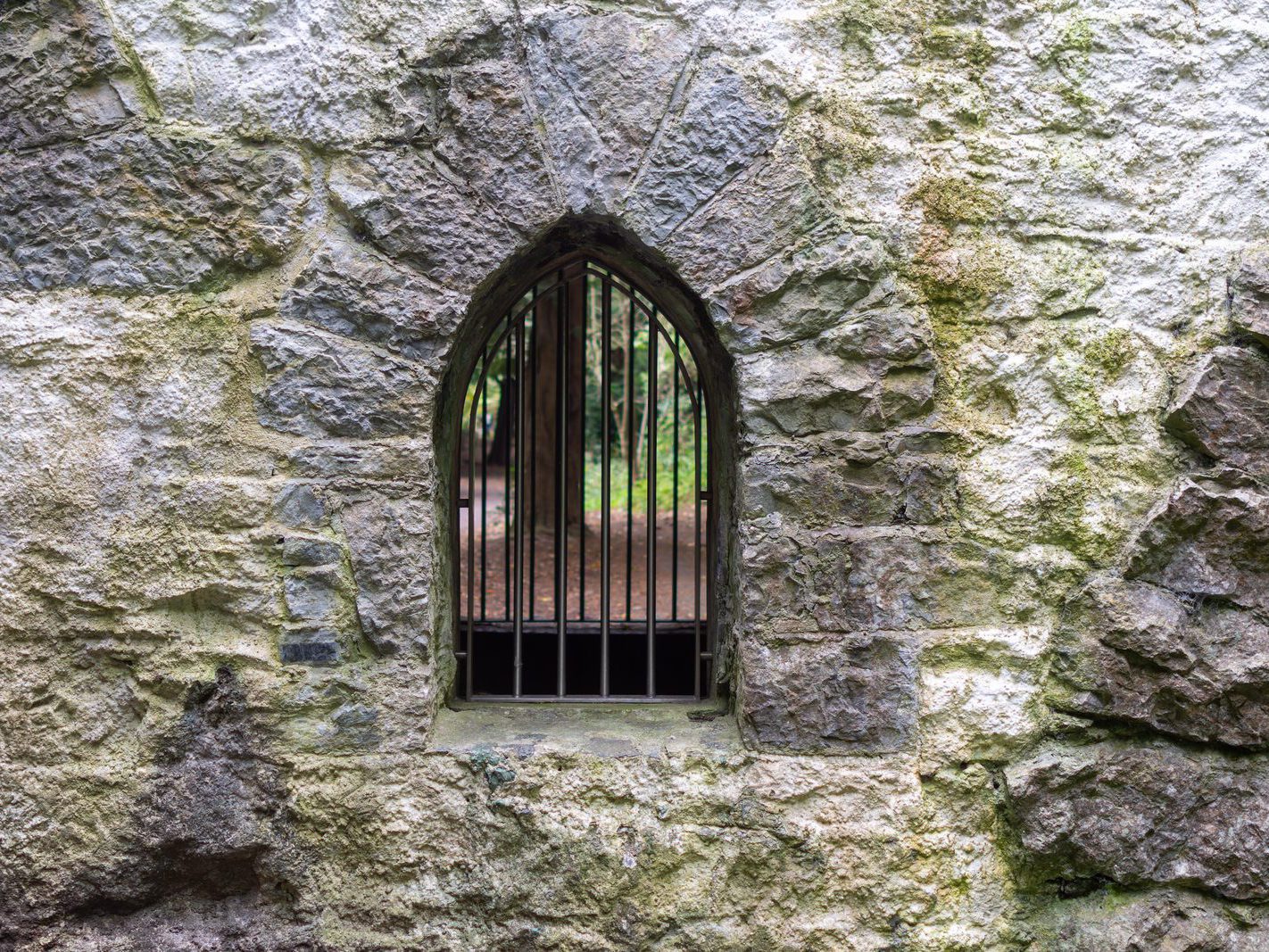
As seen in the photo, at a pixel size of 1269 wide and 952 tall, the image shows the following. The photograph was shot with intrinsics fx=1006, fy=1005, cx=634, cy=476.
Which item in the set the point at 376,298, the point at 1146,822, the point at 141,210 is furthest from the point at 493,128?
the point at 1146,822

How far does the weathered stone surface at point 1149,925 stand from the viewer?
2494 millimetres

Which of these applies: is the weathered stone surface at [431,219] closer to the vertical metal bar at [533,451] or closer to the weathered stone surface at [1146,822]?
the vertical metal bar at [533,451]

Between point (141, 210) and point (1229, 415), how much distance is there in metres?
2.78

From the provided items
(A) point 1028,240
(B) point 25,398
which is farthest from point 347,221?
(A) point 1028,240

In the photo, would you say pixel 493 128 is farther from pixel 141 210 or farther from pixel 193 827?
pixel 193 827

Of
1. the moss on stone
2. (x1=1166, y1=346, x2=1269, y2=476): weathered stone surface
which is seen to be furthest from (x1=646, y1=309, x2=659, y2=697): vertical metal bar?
(x1=1166, y1=346, x2=1269, y2=476): weathered stone surface

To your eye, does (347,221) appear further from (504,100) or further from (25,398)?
(25,398)

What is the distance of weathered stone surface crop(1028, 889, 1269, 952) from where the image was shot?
8.18 feet

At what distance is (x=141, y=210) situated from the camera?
2529mm

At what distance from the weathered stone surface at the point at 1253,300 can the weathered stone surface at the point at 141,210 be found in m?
2.38

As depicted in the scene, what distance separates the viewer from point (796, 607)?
2566 mm

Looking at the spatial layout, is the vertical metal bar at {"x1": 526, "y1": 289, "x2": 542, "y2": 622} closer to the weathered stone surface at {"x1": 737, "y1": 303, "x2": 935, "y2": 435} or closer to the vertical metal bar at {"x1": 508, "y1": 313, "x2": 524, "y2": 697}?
the vertical metal bar at {"x1": 508, "y1": 313, "x2": 524, "y2": 697}

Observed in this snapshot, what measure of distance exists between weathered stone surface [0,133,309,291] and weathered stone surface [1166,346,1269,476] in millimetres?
2309

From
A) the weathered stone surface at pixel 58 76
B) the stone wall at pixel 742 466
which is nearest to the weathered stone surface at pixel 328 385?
the stone wall at pixel 742 466
